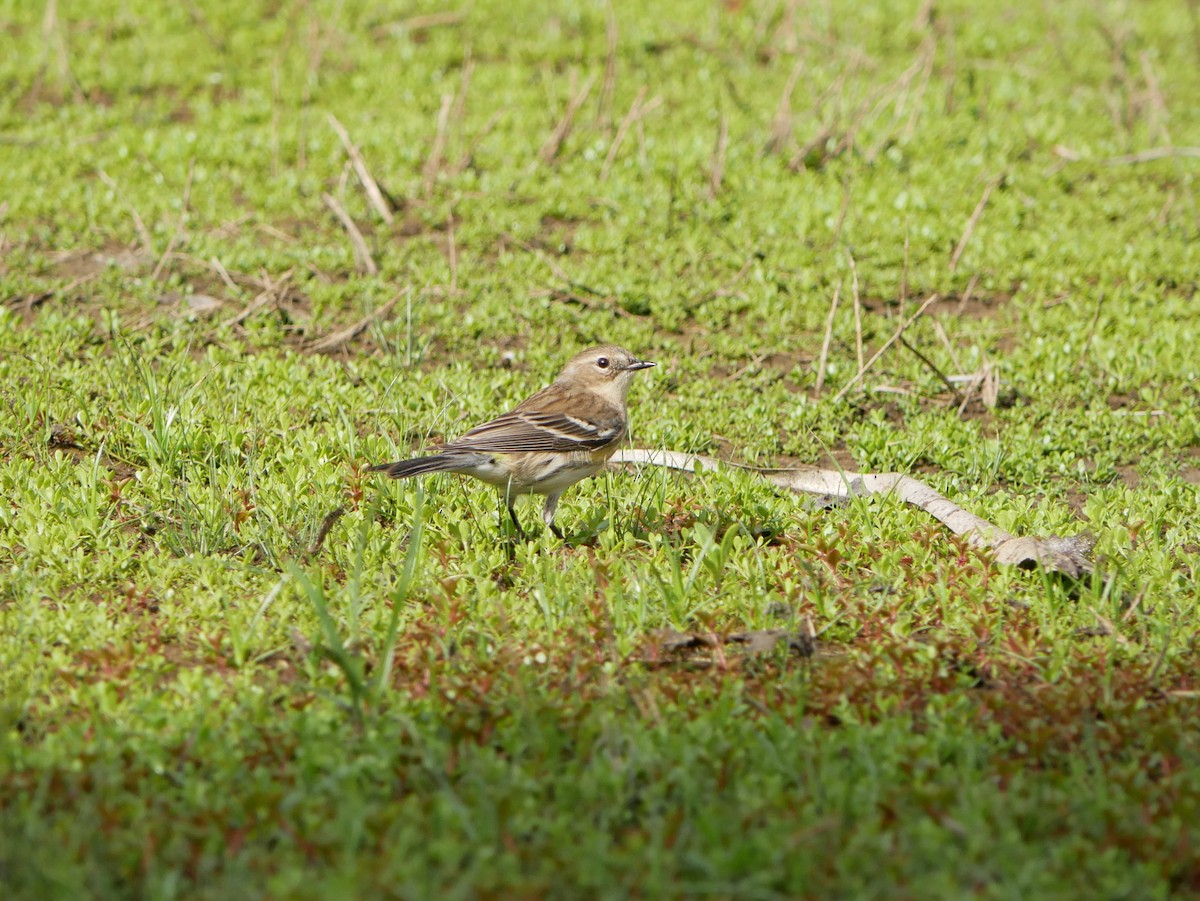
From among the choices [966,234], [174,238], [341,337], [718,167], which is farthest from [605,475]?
[718,167]

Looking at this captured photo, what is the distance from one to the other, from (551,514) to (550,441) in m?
0.46

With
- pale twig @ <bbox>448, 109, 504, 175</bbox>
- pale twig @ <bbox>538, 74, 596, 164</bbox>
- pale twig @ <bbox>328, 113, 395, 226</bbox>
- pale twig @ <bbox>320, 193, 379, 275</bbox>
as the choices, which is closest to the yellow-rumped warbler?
pale twig @ <bbox>320, 193, 379, 275</bbox>

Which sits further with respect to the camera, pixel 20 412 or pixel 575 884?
pixel 20 412

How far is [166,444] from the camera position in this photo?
25.2ft

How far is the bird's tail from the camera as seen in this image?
21.9 feet

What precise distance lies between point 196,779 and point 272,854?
56 cm

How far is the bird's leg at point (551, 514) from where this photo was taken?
7.44 m

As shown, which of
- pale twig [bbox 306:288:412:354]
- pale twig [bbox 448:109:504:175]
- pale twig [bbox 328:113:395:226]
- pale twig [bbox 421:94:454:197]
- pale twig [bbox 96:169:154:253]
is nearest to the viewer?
pale twig [bbox 306:288:412:354]

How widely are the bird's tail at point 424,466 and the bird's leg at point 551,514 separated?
26.9 inches

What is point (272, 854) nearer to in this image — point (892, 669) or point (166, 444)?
point (892, 669)

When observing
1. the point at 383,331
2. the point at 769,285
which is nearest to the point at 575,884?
the point at 383,331

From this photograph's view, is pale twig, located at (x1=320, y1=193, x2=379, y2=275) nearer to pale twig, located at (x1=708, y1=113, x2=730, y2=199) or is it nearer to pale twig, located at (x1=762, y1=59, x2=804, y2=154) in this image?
pale twig, located at (x1=708, y1=113, x2=730, y2=199)

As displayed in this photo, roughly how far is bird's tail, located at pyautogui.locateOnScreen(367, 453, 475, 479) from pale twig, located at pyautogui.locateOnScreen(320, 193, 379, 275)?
4.43m

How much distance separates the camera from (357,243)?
36.3ft
